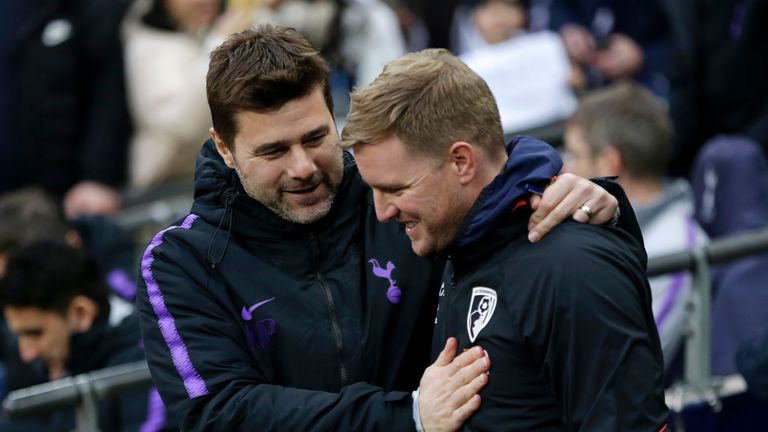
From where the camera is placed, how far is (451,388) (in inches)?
132

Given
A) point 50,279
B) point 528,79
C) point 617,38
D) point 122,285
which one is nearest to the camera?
point 50,279

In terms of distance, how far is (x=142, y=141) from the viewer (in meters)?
7.97

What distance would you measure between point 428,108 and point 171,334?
88 cm

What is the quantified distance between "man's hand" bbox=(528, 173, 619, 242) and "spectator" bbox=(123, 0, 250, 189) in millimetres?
4533

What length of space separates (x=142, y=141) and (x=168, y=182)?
268mm

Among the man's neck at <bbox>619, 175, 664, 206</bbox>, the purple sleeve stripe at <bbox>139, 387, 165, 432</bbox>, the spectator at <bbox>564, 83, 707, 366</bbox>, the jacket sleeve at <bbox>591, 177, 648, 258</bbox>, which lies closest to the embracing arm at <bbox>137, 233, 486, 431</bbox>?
the jacket sleeve at <bbox>591, 177, 648, 258</bbox>

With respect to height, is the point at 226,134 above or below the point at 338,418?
above

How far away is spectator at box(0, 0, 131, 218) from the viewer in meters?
7.84

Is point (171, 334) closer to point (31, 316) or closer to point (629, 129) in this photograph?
point (31, 316)

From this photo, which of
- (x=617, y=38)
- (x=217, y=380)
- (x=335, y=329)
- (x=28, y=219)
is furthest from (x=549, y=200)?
(x=617, y=38)

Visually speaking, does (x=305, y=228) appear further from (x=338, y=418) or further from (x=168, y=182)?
(x=168, y=182)

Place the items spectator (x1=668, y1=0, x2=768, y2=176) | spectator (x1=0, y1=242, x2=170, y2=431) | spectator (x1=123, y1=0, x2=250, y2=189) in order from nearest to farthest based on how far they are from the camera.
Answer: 1. spectator (x1=0, y1=242, x2=170, y2=431)
2. spectator (x1=668, y1=0, x2=768, y2=176)
3. spectator (x1=123, y1=0, x2=250, y2=189)

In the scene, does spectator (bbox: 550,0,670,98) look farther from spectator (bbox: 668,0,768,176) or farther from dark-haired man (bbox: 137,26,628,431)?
dark-haired man (bbox: 137,26,628,431)

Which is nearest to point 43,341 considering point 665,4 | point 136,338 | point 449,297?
point 136,338
